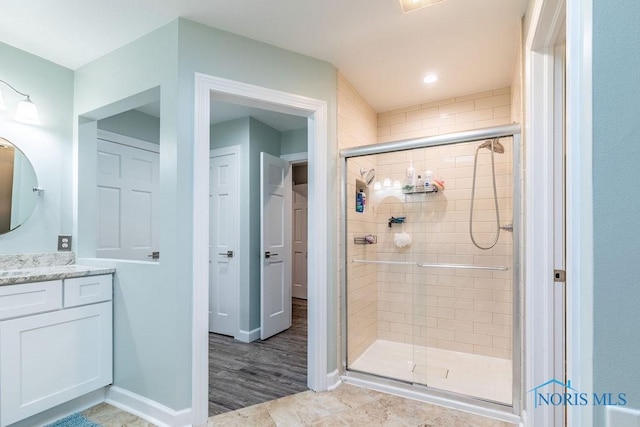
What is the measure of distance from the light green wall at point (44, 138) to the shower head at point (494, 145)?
10.8ft

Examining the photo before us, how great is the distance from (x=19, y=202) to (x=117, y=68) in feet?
3.93

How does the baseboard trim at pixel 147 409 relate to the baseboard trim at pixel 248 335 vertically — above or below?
above

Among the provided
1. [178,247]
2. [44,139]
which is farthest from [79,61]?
[178,247]

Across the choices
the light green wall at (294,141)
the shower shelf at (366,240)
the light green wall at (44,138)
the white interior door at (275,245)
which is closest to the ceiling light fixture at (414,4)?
the shower shelf at (366,240)

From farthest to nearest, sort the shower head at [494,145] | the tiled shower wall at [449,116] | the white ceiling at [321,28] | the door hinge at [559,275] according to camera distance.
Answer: the tiled shower wall at [449,116]
the shower head at [494,145]
the white ceiling at [321,28]
the door hinge at [559,275]

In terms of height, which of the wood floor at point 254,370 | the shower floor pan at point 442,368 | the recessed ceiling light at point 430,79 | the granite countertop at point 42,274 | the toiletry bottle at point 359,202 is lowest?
the wood floor at point 254,370

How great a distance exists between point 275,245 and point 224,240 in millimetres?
603

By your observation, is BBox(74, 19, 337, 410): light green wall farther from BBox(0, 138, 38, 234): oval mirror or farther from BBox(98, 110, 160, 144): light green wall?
BBox(98, 110, 160, 144): light green wall

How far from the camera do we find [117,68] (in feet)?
7.29

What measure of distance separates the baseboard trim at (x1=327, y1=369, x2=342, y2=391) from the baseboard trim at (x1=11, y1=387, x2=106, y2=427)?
1.63 meters

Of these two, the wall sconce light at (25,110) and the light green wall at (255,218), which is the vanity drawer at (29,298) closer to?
the wall sconce light at (25,110)

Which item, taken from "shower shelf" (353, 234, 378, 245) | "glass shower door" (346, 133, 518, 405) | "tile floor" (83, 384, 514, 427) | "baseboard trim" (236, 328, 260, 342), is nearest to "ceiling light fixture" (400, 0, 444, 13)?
"glass shower door" (346, 133, 518, 405)

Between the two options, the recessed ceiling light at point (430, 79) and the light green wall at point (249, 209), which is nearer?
the recessed ceiling light at point (430, 79)
